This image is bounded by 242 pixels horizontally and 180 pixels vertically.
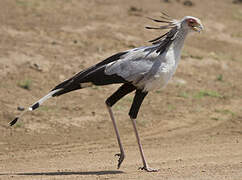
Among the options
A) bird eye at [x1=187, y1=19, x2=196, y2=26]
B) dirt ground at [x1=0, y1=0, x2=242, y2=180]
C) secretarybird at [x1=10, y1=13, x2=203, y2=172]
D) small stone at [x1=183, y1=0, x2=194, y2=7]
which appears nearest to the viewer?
secretarybird at [x1=10, y1=13, x2=203, y2=172]

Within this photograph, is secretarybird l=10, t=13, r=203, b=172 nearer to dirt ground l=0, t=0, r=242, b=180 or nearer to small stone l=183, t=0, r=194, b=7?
dirt ground l=0, t=0, r=242, b=180

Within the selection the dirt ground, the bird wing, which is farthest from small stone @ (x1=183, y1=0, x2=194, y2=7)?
the bird wing

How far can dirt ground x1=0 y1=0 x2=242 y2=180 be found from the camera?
7664 millimetres

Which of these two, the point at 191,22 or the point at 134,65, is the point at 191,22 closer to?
the point at 191,22

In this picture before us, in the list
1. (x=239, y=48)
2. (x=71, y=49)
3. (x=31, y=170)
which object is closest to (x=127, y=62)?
(x=31, y=170)

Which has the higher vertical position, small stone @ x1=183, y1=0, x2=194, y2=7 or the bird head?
the bird head

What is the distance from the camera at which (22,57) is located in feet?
40.0

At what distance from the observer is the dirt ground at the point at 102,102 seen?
25.1 feet

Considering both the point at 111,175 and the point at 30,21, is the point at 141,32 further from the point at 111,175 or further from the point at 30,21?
the point at 111,175

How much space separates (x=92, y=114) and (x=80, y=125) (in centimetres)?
58

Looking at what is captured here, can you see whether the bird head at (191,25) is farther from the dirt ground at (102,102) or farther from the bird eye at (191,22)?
the dirt ground at (102,102)

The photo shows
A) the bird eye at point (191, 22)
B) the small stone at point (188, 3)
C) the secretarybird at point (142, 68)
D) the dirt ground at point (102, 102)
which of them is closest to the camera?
the secretarybird at point (142, 68)

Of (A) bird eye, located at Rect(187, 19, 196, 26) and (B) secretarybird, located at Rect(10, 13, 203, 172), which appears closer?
(B) secretarybird, located at Rect(10, 13, 203, 172)

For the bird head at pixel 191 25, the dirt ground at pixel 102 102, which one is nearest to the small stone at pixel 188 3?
the dirt ground at pixel 102 102
